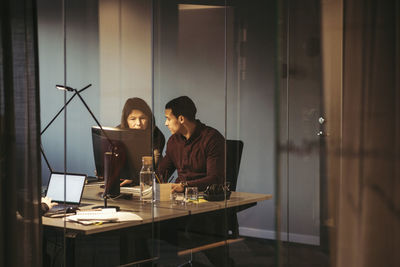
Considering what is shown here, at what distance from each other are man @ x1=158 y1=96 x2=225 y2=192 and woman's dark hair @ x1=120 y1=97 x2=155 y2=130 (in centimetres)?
12

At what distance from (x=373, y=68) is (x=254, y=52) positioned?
66 centimetres

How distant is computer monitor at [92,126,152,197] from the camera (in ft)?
9.39

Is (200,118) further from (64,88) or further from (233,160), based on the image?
(64,88)

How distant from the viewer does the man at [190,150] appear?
256 centimetres

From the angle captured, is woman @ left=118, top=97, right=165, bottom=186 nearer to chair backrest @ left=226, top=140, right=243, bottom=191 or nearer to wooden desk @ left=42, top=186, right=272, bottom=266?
wooden desk @ left=42, top=186, right=272, bottom=266

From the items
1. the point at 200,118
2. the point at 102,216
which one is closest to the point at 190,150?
the point at 200,118

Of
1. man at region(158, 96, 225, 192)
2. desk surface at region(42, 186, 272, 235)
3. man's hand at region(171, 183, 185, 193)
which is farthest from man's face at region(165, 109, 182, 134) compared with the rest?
desk surface at region(42, 186, 272, 235)

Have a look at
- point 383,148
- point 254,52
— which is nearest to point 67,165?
point 254,52

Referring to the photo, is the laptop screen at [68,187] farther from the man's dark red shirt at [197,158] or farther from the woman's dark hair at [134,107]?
the man's dark red shirt at [197,158]

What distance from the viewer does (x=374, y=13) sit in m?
A: 1.88

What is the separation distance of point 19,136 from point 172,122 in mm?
807

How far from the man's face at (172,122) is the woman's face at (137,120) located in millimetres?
142

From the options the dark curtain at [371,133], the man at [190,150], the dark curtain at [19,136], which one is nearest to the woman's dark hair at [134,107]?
the man at [190,150]

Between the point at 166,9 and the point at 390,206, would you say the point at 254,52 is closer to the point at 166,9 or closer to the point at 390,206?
the point at 166,9
